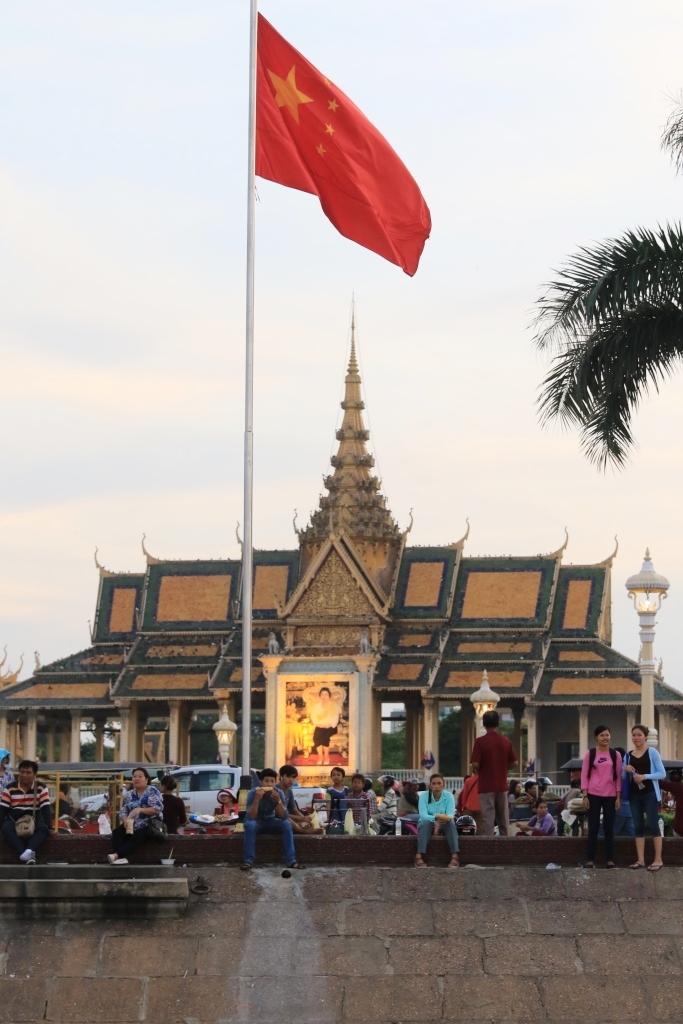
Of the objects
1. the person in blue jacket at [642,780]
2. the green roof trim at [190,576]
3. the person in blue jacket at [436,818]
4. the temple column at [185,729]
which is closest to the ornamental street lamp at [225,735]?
the temple column at [185,729]

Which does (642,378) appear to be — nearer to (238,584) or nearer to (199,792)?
(199,792)

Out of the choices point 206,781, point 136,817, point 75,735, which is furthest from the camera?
point 75,735

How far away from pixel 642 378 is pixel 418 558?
124 ft

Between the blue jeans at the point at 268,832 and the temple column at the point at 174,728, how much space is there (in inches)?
1571

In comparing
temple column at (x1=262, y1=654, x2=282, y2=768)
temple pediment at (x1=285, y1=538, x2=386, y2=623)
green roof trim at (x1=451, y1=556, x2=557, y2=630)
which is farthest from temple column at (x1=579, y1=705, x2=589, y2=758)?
temple column at (x1=262, y1=654, x2=282, y2=768)

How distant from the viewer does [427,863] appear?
17953 mm

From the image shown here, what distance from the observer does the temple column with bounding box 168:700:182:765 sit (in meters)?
57.8

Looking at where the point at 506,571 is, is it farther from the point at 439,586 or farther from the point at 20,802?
the point at 20,802

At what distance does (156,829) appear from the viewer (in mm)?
17656

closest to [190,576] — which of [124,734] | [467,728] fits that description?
[124,734]

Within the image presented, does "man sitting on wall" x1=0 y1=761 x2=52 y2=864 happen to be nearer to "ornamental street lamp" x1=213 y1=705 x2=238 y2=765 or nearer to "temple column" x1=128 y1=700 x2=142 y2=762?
"ornamental street lamp" x1=213 y1=705 x2=238 y2=765

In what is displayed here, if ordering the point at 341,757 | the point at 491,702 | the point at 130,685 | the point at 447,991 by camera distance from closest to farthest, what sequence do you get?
the point at 447,991, the point at 491,702, the point at 341,757, the point at 130,685

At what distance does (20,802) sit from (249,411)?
5.43 metres

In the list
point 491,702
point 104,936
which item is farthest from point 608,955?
point 491,702
